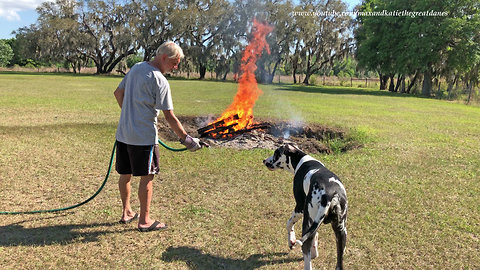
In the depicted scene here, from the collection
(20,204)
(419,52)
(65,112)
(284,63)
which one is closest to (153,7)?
(284,63)

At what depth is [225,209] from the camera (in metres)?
4.90

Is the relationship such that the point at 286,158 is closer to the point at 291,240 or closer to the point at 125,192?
the point at 291,240

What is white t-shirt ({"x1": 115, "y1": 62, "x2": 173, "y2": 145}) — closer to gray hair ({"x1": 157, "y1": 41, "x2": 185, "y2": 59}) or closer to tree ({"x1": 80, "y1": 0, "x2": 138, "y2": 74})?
gray hair ({"x1": 157, "y1": 41, "x2": 185, "y2": 59})

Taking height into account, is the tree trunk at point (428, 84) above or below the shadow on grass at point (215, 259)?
above

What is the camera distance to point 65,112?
496 inches

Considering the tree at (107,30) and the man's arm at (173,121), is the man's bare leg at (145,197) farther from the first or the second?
the tree at (107,30)

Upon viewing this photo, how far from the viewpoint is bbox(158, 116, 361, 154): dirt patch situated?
888 centimetres

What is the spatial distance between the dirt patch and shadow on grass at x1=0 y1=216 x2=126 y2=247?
4721 millimetres

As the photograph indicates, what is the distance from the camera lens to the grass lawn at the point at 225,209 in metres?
3.67

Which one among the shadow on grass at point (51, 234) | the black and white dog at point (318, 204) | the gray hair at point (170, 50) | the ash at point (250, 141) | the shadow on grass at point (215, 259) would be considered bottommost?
the shadow on grass at point (51, 234)

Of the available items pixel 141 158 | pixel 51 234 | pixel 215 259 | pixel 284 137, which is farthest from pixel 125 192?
pixel 284 137

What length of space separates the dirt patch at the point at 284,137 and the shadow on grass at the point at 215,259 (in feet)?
16.5

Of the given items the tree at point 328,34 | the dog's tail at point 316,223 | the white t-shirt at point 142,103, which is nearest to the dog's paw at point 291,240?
the dog's tail at point 316,223

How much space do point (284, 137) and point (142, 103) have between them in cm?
698
